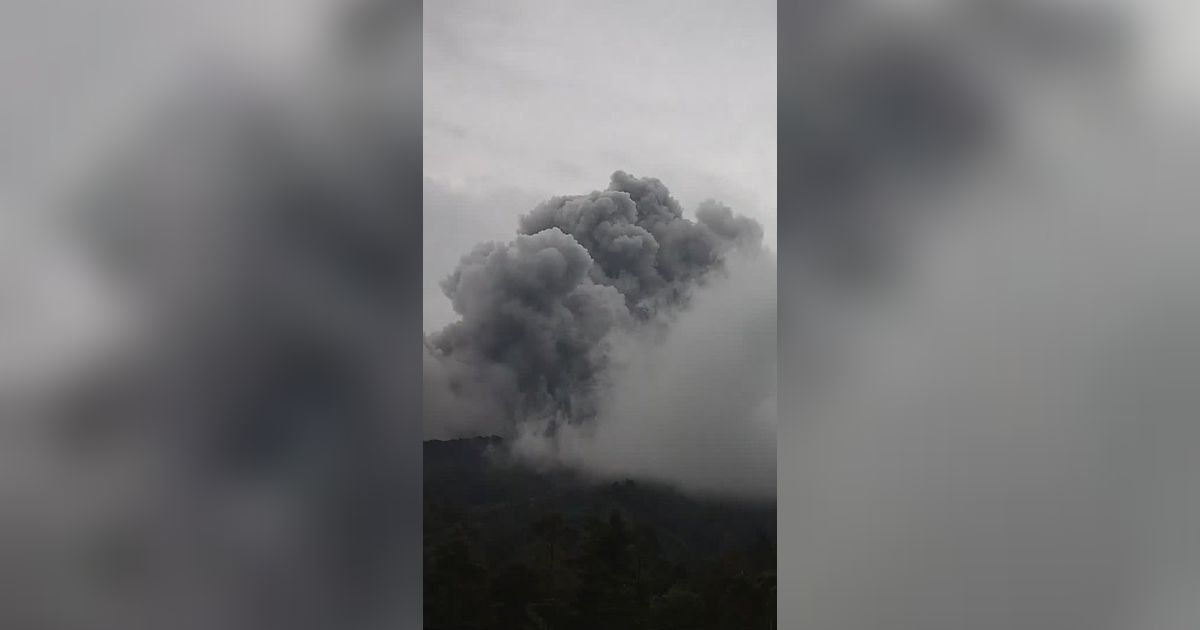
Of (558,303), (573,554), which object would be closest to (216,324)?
(558,303)

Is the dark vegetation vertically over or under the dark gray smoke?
under

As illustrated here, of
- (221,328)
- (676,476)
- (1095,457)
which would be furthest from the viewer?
(676,476)

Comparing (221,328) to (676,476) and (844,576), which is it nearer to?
(844,576)

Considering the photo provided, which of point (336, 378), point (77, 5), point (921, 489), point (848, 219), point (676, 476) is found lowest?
point (676, 476)

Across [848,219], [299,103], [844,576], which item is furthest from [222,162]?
[844,576]

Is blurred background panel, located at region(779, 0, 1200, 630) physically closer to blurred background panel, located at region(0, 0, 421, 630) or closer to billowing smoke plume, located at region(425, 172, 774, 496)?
blurred background panel, located at region(0, 0, 421, 630)

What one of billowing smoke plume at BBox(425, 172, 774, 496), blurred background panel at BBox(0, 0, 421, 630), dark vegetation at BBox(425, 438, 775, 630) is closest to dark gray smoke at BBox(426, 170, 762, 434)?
billowing smoke plume at BBox(425, 172, 774, 496)

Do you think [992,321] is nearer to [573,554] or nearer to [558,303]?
[558,303]

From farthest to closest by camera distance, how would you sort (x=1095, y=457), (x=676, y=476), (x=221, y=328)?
(x=676, y=476) < (x=221, y=328) < (x=1095, y=457)
